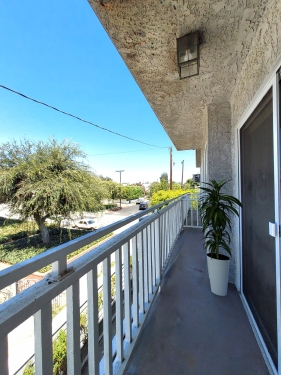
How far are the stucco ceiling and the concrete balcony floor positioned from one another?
246cm

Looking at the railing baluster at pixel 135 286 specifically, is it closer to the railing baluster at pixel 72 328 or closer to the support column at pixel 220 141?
the railing baluster at pixel 72 328

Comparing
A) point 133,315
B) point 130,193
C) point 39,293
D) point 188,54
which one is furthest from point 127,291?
point 130,193

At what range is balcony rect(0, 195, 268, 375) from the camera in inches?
20.9

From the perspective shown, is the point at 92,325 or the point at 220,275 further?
the point at 220,275

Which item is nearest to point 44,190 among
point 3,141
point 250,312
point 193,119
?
point 3,141

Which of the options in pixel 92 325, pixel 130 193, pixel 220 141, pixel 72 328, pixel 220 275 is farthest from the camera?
pixel 130 193

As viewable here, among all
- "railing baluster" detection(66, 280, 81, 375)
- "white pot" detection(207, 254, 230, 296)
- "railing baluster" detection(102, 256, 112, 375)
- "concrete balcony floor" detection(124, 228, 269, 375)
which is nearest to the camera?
"railing baluster" detection(66, 280, 81, 375)

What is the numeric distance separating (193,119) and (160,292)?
9.34 feet

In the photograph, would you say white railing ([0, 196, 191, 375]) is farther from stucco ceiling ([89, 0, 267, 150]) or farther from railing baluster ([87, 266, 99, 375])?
stucco ceiling ([89, 0, 267, 150])

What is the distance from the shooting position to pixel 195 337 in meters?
1.39

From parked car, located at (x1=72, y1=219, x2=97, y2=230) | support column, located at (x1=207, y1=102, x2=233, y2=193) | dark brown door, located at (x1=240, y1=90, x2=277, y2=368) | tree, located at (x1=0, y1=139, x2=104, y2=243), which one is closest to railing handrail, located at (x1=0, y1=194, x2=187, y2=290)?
dark brown door, located at (x1=240, y1=90, x2=277, y2=368)

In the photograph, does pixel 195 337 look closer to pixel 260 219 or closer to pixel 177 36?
pixel 260 219

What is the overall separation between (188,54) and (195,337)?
95.4 inches

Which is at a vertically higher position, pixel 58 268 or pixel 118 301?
pixel 58 268
